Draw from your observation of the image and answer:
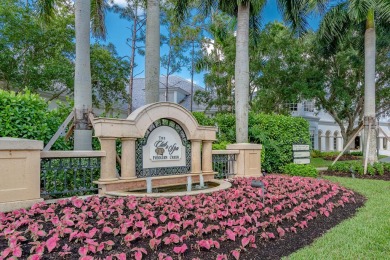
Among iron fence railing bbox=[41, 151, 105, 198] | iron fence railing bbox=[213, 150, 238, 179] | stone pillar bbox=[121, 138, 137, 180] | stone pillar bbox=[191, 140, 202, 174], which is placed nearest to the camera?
iron fence railing bbox=[41, 151, 105, 198]

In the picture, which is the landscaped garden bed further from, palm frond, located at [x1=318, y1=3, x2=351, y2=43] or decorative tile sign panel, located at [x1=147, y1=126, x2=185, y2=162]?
decorative tile sign panel, located at [x1=147, y1=126, x2=185, y2=162]

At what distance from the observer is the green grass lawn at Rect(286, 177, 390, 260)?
13.5 ft

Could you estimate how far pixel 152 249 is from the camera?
3820 millimetres

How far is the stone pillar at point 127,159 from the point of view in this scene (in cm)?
679

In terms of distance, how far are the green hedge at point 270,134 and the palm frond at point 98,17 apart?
604cm

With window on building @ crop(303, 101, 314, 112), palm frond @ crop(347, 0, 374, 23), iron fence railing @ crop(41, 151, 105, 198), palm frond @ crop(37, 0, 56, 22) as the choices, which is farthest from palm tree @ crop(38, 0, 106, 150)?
window on building @ crop(303, 101, 314, 112)

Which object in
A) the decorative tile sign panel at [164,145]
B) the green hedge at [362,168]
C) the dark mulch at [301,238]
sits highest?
the decorative tile sign panel at [164,145]

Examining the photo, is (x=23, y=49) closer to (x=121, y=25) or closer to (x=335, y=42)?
(x=121, y=25)

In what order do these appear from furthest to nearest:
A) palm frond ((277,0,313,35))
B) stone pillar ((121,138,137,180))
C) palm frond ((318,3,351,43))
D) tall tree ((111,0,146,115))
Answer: tall tree ((111,0,146,115)) < palm frond ((318,3,351,43)) < palm frond ((277,0,313,35)) < stone pillar ((121,138,137,180))

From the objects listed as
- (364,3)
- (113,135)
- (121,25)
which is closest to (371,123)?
(364,3)

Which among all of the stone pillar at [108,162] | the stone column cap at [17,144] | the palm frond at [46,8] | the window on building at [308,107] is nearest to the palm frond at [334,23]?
the palm frond at [46,8]

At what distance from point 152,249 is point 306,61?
67.2 feet

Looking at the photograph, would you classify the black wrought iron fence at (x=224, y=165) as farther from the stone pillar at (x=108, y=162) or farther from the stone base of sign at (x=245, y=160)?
the stone pillar at (x=108, y=162)

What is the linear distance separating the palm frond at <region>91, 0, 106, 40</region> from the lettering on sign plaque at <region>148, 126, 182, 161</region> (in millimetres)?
7357
